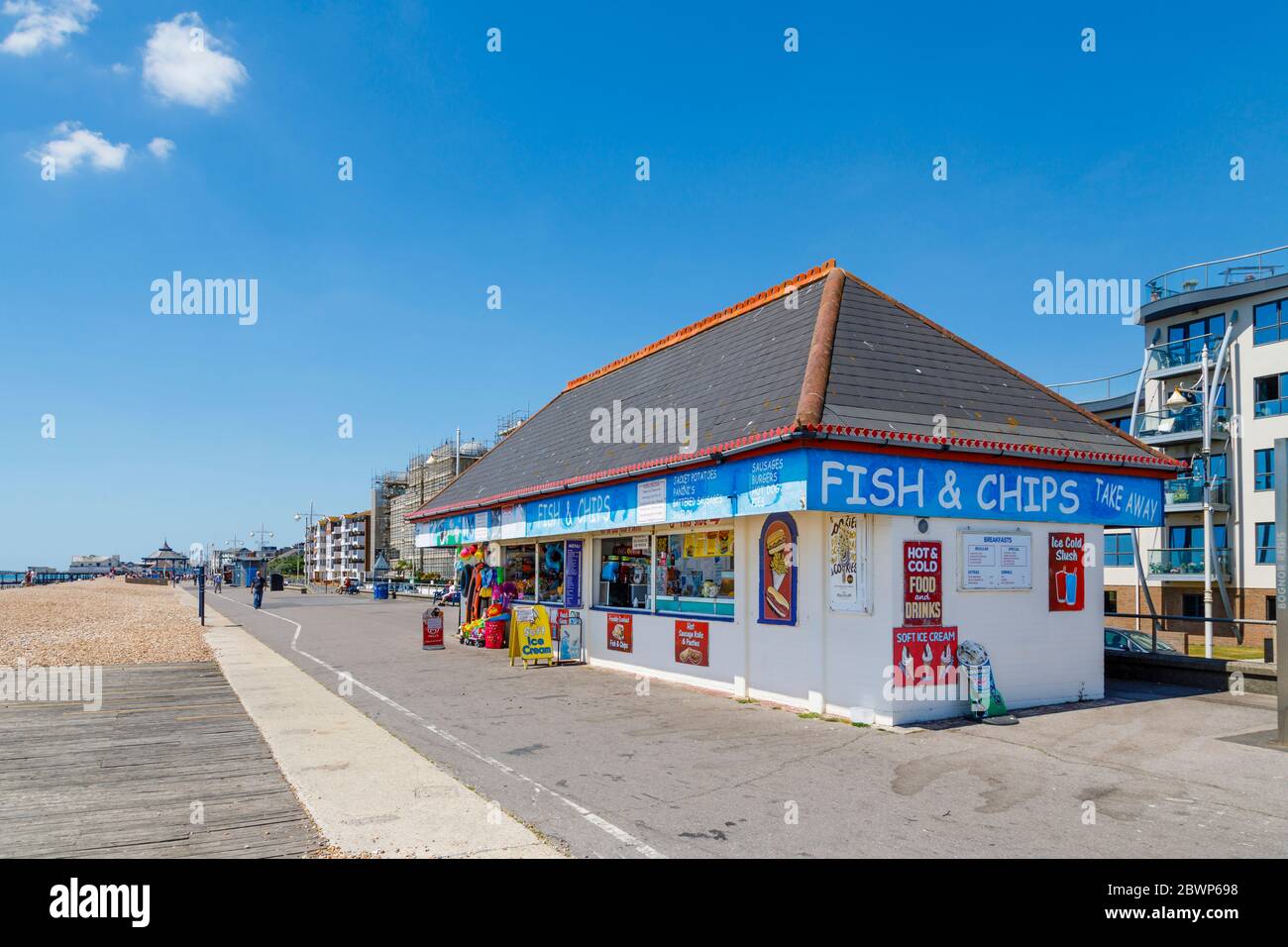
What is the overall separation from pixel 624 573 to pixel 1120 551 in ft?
121

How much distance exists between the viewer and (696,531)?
15531 millimetres

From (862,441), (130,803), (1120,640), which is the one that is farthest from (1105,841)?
(1120,640)

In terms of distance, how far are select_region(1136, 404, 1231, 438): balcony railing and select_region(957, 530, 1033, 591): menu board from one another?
3460cm

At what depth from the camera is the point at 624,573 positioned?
1792 cm

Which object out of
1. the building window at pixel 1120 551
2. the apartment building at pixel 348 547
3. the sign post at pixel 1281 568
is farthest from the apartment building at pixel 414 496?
the sign post at pixel 1281 568

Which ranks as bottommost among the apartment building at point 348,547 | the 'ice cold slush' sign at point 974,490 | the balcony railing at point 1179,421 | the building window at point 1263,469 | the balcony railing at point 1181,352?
the apartment building at point 348,547

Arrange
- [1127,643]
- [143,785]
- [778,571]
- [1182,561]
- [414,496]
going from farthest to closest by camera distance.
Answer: [414,496] → [1182,561] → [1127,643] → [778,571] → [143,785]

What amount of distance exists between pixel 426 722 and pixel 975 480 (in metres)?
8.46

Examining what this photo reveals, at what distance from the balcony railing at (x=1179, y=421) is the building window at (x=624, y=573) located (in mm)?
34878

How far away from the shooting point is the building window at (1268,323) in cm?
3899

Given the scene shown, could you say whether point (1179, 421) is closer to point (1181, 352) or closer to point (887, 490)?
point (1181, 352)

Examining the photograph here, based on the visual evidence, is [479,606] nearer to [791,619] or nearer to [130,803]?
[791,619]

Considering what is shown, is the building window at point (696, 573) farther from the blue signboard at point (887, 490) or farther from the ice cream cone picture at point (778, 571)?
the ice cream cone picture at point (778, 571)

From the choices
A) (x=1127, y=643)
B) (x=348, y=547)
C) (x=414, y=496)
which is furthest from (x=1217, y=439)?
(x=348, y=547)
